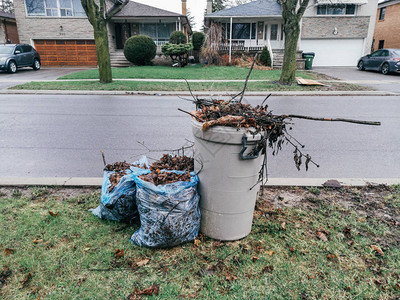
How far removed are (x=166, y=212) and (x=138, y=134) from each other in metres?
4.45

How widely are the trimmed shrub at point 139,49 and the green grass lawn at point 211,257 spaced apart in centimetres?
1954

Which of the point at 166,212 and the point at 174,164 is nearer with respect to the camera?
the point at 166,212

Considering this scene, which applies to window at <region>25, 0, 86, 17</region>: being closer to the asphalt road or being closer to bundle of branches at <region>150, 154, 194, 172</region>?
the asphalt road

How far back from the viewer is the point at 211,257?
282 centimetres

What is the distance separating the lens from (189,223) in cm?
290

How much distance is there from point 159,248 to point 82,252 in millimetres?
719

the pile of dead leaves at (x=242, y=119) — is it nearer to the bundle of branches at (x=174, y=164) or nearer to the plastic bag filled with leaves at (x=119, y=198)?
the bundle of branches at (x=174, y=164)

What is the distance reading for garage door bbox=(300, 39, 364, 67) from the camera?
26297 mm

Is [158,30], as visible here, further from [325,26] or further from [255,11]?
[325,26]

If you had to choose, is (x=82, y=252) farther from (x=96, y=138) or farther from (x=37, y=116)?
(x=37, y=116)

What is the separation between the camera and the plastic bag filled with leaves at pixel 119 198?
311 cm

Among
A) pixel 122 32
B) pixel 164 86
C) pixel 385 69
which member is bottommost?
pixel 164 86

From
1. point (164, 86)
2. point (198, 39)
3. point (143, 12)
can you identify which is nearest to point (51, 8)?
point (143, 12)

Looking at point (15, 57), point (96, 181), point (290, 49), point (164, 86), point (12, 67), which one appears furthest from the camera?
point (15, 57)
